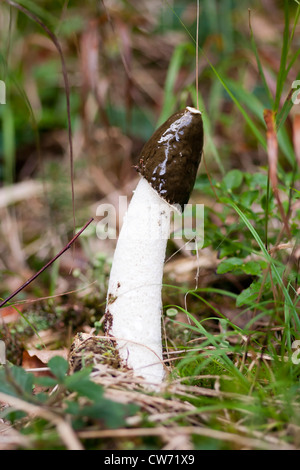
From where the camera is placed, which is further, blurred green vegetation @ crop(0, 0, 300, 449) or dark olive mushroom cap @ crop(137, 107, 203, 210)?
blurred green vegetation @ crop(0, 0, 300, 449)

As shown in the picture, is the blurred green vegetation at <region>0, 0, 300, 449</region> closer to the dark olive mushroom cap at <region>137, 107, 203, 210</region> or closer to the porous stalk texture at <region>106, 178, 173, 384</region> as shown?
the porous stalk texture at <region>106, 178, 173, 384</region>

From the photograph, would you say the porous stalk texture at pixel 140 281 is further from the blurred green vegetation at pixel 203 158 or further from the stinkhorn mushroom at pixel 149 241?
the blurred green vegetation at pixel 203 158

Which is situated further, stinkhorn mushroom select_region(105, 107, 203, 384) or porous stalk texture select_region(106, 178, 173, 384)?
porous stalk texture select_region(106, 178, 173, 384)

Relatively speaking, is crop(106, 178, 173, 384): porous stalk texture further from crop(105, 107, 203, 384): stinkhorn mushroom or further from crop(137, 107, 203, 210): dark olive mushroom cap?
crop(137, 107, 203, 210): dark olive mushroom cap

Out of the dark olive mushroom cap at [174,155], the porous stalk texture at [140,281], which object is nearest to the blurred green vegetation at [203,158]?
the porous stalk texture at [140,281]

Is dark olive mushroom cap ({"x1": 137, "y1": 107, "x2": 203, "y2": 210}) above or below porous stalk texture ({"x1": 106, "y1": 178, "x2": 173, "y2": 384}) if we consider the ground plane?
above

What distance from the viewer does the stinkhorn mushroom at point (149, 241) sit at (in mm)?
2176

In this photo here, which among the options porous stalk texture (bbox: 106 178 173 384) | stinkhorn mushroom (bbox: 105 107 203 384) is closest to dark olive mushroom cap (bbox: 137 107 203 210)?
stinkhorn mushroom (bbox: 105 107 203 384)

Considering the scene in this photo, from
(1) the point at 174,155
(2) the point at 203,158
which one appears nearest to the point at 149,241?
(1) the point at 174,155

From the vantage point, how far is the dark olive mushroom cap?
216cm

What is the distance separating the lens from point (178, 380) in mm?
2031

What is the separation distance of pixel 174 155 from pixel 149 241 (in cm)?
49

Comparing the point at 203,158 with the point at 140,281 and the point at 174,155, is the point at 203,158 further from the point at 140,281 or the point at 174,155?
the point at 140,281
